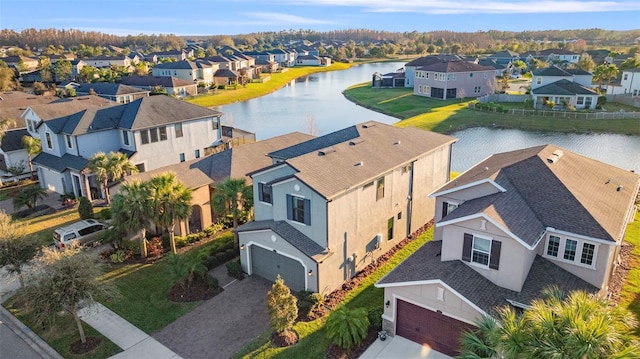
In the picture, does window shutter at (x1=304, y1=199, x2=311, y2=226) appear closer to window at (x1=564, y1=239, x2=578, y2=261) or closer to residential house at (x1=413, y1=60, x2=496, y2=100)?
window at (x1=564, y1=239, x2=578, y2=261)

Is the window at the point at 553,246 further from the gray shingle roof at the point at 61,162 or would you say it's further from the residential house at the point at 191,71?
the residential house at the point at 191,71

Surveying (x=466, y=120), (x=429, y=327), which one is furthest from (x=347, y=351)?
(x=466, y=120)

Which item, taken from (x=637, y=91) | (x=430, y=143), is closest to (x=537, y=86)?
(x=637, y=91)

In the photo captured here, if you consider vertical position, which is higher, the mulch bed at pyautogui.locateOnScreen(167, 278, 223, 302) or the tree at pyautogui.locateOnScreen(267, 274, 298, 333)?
the tree at pyautogui.locateOnScreen(267, 274, 298, 333)

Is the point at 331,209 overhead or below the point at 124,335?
overhead

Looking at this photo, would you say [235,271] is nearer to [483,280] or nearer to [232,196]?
[232,196]

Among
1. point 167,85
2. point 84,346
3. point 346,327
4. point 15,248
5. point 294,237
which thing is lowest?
point 84,346

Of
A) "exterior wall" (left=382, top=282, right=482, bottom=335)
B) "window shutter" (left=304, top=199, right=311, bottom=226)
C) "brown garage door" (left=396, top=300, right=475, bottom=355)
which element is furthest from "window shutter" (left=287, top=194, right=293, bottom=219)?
"brown garage door" (left=396, top=300, right=475, bottom=355)

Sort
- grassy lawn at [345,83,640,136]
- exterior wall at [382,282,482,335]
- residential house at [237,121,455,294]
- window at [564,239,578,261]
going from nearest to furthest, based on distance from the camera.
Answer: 1. exterior wall at [382,282,482,335]
2. window at [564,239,578,261]
3. residential house at [237,121,455,294]
4. grassy lawn at [345,83,640,136]
